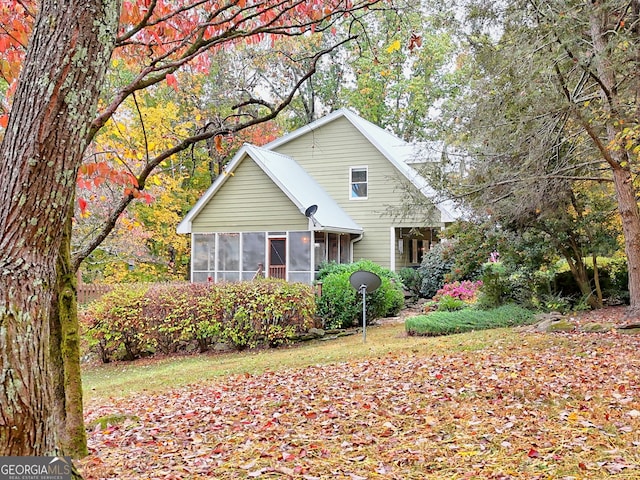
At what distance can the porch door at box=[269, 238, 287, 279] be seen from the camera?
58.6 feet

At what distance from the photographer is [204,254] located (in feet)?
61.7

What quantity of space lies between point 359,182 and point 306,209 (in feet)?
13.2

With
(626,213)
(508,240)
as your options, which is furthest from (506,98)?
(508,240)

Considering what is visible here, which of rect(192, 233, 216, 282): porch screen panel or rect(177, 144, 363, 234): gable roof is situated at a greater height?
rect(177, 144, 363, 234): gable roof

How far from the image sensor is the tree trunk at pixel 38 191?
2.08m

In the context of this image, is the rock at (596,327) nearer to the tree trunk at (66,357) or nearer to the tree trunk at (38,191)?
the tree trunk at (66,357)

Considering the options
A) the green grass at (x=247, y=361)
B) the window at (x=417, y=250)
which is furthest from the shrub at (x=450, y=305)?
the window at (x=417, y=250)

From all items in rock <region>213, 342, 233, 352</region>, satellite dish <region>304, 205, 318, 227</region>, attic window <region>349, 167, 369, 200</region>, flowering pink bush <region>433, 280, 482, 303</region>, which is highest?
attic window <region>349, 167, 369, 200</region>

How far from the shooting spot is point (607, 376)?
5.92 metres

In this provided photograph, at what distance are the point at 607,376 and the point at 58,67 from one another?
595 centimetres

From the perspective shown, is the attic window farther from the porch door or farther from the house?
the porch door

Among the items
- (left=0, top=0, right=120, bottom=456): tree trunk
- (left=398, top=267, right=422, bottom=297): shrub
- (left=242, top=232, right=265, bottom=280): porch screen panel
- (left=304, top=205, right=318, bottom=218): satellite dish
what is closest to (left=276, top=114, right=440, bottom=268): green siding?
(left=398, top=267, right=422, bottom=297): shrub

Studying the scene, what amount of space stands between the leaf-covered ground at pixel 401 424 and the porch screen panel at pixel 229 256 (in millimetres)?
10974

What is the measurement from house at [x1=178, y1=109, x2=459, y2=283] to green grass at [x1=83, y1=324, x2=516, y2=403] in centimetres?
515
